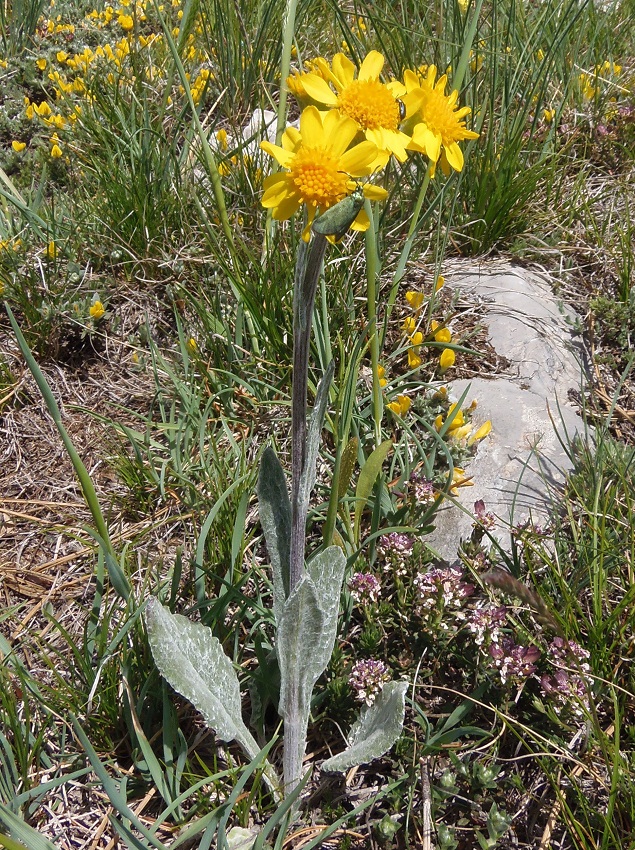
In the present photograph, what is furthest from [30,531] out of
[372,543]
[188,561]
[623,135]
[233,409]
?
[623,135]

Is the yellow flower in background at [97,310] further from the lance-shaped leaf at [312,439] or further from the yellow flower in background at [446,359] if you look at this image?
the lance-shaped leaf at [312,439]

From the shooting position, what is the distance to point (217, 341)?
2.13 meters

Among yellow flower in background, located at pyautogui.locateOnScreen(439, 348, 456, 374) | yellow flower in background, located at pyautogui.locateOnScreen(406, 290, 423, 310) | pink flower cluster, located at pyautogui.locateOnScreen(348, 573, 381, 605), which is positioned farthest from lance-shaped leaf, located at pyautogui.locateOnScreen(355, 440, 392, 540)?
yellow flower in background, located at pyautogui.locateOnScreen(406, 290, 423, 310)

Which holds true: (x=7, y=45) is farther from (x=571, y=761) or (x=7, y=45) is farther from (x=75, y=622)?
(x=571, y=761)

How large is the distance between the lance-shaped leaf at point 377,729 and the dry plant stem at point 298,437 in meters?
0.09

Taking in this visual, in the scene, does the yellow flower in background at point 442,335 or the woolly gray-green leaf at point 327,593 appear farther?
the yellow flower in background at point 442,335

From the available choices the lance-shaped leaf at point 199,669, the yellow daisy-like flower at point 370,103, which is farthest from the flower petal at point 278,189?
the lance-shaped leaf at point 199,669

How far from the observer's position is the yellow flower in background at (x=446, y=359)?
204cm

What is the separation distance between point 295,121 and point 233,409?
1.74 meters

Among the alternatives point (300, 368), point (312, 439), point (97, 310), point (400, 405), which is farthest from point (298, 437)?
point (97, 310)

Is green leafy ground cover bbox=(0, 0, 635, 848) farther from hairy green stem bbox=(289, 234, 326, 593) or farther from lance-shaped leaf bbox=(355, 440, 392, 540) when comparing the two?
hairy green stem bbox=(289, 234, 326, 593)

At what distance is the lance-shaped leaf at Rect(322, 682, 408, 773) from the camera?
123cm

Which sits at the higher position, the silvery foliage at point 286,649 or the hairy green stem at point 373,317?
the hairy green stem at point 373,317

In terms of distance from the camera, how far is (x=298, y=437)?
3.84 feet
